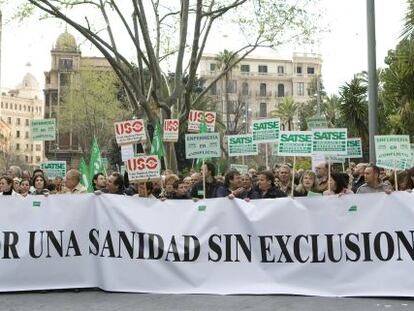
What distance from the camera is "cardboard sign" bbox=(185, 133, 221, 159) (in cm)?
933

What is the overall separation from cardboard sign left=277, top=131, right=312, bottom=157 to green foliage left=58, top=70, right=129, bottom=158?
37.4m

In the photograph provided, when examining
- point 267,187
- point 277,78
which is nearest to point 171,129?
point 267,187

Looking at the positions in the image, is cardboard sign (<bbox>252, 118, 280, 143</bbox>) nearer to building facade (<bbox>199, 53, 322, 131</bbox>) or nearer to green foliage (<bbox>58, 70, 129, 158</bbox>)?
green foliage (<bbox>58, 70, 129, 158</bbox>)

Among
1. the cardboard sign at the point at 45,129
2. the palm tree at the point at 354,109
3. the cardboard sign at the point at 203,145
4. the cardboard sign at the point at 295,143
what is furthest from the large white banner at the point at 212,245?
the palm tree at the point at 354,109

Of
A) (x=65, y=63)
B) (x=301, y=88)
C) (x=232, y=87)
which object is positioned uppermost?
(x=65, y=63)

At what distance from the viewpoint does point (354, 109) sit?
24.1 m

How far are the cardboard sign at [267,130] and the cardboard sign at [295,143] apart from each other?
1198 mm

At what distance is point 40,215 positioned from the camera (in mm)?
8102

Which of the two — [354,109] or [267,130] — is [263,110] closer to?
[354,109]

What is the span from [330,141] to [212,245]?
2017 mm

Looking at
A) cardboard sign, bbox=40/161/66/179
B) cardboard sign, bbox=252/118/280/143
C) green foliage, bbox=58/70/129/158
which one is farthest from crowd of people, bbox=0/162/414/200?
green foliage, bbox=58/70/129/158

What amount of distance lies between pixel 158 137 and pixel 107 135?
3466cm

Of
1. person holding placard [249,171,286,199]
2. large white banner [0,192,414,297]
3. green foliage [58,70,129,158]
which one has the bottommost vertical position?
large white banner [0,192,414,297]

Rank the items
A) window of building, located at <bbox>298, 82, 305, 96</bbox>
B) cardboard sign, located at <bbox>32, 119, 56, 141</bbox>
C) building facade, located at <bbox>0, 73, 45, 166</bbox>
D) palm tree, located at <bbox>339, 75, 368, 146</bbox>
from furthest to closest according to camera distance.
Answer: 1. building facade, located at <bbox>0, 73, 45, 166</bbox>
2. window of building, located at <bbox>298, 82, 305, 96</bbox>
3. palm tree, located at <bbox>339, 75, 368, 146</bbox>
4. cardboard sign, located at <bbox>32, 119, 56, 141</bbox>
